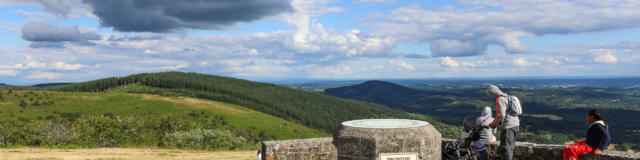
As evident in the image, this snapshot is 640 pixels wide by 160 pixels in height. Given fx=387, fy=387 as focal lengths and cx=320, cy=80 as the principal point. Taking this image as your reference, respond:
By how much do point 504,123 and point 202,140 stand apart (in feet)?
156

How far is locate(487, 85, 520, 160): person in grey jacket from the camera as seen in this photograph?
1064 cm

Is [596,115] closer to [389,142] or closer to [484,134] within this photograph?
[484,134]

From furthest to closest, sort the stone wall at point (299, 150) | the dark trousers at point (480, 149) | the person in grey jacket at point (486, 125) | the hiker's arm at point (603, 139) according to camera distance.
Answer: the stone wall at point (299, 150) < the dark trousers at point (480, 149) < the person in grey jacket at point (486, 125) < the hiker's arm at point (603, 139)

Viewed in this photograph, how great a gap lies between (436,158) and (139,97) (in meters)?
180

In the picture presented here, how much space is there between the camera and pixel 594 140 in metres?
9.88

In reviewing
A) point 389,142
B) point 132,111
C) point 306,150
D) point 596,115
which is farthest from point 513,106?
point 132,111

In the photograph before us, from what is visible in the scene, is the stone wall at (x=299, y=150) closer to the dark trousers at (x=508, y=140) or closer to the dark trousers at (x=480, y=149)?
the dark trousers at (x=480, y=149)

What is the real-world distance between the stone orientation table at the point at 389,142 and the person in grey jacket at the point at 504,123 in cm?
204

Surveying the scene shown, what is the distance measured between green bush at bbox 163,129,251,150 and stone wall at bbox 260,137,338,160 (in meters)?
36.5

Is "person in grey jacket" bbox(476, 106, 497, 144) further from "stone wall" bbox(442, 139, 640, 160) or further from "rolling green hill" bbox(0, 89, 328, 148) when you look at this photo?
"rolling green hill" bbox(0, 89, 328, 148)

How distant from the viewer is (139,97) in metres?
172

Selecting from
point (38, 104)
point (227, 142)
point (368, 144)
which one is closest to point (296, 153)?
point (368, 144)

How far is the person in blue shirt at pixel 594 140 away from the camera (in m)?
9.59

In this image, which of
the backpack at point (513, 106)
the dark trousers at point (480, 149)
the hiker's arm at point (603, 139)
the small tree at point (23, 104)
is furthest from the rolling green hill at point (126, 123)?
the hiker's arm at point (603, 139)
